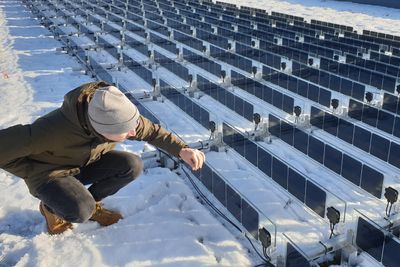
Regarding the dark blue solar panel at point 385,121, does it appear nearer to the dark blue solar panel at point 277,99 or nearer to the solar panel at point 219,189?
the dark blue solar panel at point 277,99

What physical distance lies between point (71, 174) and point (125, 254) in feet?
3.04

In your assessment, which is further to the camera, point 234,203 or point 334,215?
point 234,203

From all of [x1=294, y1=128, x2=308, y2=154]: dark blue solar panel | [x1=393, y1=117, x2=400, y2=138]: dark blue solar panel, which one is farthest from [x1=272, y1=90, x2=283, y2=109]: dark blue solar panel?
[x1=393, y1=117, x2=400, y2=138]: dark blue solar panel

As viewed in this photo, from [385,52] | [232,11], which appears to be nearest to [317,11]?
[232,11]

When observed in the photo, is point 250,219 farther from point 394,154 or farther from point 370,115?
point 370,115

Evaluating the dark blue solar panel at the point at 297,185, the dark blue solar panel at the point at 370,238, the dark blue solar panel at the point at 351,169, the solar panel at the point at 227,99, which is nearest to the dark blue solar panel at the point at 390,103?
the solar panel at the point at 227,99

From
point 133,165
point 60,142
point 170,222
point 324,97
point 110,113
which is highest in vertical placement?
point 110,113

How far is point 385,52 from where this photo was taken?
12641 mm

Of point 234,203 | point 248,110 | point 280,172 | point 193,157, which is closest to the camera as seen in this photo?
point 193,157

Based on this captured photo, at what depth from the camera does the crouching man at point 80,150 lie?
3.12 metres

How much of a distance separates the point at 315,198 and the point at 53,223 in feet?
8.92

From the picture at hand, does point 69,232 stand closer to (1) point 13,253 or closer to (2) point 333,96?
(1) point 13,253

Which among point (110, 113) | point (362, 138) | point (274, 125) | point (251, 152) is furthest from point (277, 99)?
point (110, 113)

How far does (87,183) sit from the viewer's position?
4.23m
